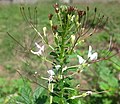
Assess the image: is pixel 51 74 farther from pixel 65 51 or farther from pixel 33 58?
pixel 33 58

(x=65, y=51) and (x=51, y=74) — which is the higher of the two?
(x=65, y=51)

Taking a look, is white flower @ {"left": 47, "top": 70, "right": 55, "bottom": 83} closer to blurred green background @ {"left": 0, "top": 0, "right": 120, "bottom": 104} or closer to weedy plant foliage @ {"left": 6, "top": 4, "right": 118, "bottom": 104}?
weedy plant foliage @ {"left": 6, "top": 4, "right": 118, "bottom": 104}

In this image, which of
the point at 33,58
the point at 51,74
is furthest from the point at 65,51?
the point at 33,58

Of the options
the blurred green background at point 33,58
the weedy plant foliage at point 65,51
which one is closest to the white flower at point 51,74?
the weedy plant foliage at point 65,51

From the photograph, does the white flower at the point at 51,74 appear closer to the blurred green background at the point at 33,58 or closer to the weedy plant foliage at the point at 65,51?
the weedy plant foliage at the point at 65,51

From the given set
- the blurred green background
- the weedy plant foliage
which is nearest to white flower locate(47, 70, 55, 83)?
the weedy plant foliage

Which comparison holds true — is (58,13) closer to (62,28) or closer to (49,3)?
(62,28)

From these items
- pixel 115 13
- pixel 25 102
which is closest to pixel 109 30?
pixel 115 13

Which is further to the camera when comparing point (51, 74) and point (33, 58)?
point (33, 58)

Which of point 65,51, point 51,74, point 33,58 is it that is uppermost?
point 33,58
